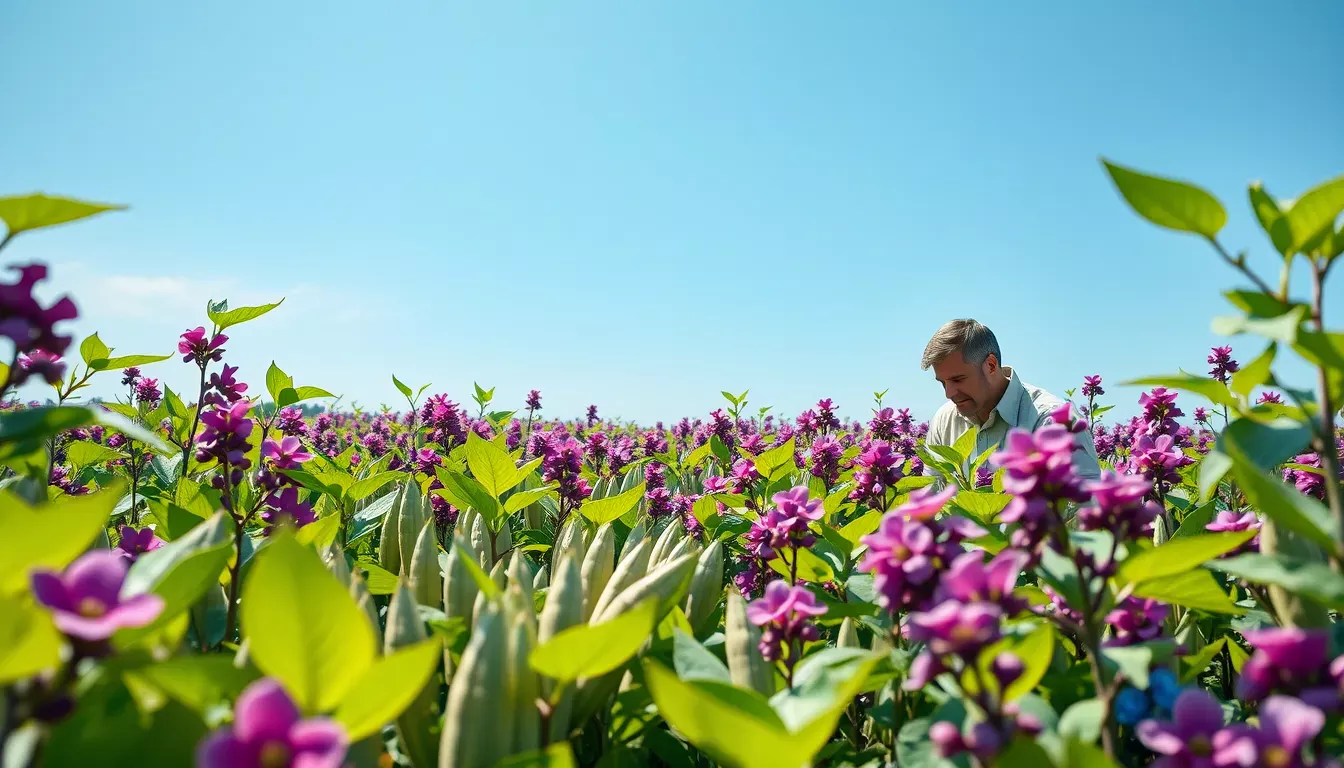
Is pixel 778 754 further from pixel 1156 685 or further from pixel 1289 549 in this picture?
pixel 1289 549

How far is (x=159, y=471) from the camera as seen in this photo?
10.2ft

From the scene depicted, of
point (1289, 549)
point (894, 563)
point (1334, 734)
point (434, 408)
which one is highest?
point (434, 408)

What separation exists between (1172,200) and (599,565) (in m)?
1.44

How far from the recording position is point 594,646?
1.03 meters

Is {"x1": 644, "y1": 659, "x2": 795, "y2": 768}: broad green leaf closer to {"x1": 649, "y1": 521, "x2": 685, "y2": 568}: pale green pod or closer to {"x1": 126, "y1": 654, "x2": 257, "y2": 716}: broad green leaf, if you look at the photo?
{"x1": 126, "y1": 654, "x2": 257, "y2": 716}: broad green leaf

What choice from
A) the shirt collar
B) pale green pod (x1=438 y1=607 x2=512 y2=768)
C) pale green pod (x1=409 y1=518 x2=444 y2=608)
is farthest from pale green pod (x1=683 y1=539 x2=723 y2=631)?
the shirt collar

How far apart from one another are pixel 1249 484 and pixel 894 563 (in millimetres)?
490

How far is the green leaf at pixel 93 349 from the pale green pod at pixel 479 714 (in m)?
2.63

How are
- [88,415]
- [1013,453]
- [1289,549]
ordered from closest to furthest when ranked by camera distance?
[88,415] < [1013,453] < [1289,549]

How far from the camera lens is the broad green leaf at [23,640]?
2.21 feet

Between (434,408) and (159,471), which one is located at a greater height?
(434,408)

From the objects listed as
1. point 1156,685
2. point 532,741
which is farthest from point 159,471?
point 1156,685

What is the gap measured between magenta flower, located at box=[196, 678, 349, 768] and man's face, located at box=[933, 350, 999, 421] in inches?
218

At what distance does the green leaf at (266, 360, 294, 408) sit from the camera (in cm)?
304
